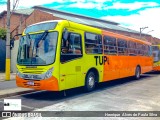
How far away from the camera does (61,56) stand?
8.84 metres

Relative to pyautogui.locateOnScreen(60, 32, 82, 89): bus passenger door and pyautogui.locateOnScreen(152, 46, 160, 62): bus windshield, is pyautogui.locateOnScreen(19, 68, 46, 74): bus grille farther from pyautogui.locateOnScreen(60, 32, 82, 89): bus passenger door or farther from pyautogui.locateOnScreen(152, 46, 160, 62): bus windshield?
pyautogui.locateOnScreen(152, 46, 160, 62): bus windshield

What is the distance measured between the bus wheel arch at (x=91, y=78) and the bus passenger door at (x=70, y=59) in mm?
851

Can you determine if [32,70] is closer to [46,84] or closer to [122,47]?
[46,84]

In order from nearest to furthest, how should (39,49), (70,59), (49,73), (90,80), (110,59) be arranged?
(49,73) → (39,49) → (70,59) → (90,80) → (110,59)

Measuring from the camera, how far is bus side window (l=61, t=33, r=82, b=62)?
355 inches

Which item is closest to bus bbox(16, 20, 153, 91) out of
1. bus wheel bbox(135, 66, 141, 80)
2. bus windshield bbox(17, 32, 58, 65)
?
bus windshield bbox(17, 32, 58, 65)

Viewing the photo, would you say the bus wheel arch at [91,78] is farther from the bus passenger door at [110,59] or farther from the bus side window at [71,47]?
the bus side window at [71,47]

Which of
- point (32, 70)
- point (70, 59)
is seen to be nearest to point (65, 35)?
point (70, 59)

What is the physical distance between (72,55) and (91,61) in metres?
1.60

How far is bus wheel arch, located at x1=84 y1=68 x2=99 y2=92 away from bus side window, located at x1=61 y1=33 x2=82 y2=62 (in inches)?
48.1

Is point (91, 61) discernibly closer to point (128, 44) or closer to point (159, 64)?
point (128, 44)

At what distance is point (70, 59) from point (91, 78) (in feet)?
6.67

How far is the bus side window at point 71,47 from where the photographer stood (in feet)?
29.6

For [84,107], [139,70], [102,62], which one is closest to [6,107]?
[84,107]
